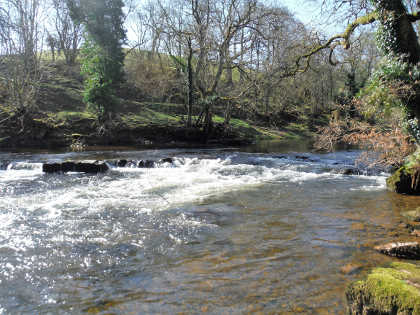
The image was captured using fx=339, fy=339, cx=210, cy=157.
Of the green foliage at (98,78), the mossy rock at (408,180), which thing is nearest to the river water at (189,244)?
the mossy rock at (408,180)

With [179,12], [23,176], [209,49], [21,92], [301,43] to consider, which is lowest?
[23,176]

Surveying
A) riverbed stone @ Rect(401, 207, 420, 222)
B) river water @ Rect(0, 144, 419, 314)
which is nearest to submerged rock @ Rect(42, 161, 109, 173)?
river water @ Rect(0, 144, 419, 314)

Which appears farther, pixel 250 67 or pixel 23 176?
pixel 250 67

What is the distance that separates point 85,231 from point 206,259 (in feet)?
9.45

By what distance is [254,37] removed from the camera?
23.6 m

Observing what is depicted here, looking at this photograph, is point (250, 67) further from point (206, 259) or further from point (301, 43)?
point (206, 259)

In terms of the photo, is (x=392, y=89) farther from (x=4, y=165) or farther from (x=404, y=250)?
(x=4, y=165)

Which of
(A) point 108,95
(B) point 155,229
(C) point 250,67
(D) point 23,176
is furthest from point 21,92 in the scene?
(B) point 155,229

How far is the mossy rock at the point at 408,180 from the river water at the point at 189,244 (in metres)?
0.51

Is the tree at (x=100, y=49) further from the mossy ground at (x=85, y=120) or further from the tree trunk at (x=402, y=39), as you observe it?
the tree trunk at (x=402, y=39)

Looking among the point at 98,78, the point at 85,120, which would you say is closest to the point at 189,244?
the point at 98,78

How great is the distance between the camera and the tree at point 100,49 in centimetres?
2561

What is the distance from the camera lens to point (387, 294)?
3.14 metres

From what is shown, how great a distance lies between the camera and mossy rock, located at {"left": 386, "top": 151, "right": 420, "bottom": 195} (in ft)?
32.3
